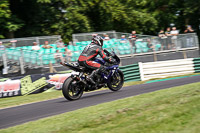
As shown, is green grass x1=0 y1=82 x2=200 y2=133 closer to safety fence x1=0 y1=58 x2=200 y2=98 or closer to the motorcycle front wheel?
the motorcycle front wheel

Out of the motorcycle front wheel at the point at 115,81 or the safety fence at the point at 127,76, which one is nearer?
the motorcycle front wheel at the point at 115,81

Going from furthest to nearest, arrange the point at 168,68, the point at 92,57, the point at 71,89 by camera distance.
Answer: the point at 168,68 < the point at 92,57 < the point at 71,89

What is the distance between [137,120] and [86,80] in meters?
3.93

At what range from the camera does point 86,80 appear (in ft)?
27.6

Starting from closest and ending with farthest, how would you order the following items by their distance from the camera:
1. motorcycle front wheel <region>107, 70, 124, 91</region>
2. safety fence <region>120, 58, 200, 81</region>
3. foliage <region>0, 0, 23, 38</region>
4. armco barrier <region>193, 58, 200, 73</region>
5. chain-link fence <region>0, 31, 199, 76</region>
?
1. motorcycle front wheel <region>107, 70, 124, 91</region>
2. chain-link fence <region>0, 31, 199, 76</region>
3. safety fence <region>120, 58, 200, 81</region>
4. armco barrier <region>193, 58, 200, 73</region>
5. foliage <region>0, 0, 23, 38</region>

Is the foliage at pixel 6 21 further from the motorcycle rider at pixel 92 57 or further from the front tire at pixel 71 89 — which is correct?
the front tire at pixel 71 89

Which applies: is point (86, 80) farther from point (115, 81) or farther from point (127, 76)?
point (127, 76)

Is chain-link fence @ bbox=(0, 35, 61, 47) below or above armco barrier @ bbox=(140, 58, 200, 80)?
above

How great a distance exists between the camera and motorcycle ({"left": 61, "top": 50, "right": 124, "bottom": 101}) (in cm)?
795

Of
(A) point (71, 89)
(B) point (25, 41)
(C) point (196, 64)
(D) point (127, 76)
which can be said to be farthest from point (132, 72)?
(A) point (71, 89)

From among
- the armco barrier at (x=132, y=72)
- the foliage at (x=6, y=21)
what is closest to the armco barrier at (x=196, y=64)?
the armco barrier at (x=132, y=72)

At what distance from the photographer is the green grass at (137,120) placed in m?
4.21

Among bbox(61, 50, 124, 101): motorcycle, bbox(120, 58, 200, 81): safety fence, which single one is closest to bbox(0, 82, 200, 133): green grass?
bbox(61, 50, 124, 101): motorcycle

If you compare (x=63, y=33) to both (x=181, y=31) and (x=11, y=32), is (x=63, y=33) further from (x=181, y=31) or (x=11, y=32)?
(x=181, y=31)
